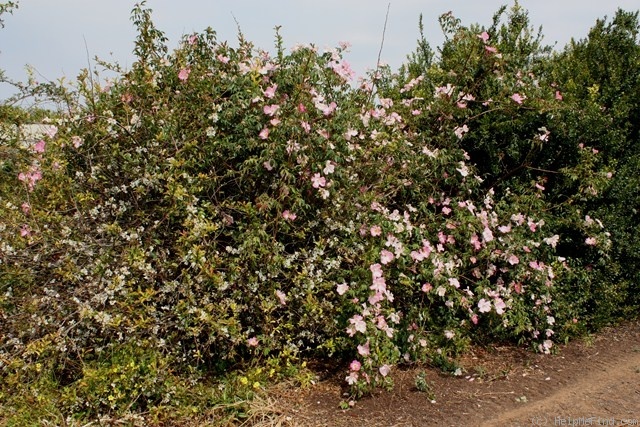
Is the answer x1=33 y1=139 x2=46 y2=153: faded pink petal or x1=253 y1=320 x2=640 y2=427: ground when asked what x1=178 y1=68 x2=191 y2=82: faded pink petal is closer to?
x1=33 y1=139 x2=46 y2=153: faded pink petal

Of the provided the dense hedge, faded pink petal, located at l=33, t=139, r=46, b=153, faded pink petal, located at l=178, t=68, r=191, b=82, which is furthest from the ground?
faded pink petal, located at l=33, t=139, r=46, b=153

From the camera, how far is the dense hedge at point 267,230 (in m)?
3.32

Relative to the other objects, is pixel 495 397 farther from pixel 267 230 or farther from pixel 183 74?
pixel 183 74

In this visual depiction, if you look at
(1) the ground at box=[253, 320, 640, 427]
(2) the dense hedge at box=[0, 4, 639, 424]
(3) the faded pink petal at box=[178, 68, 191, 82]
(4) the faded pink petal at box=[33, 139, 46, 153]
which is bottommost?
(1) the ground at box=[253, 320, 640, 427]

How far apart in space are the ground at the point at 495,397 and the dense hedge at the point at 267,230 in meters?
0.15

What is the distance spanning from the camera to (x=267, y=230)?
11.9 ft

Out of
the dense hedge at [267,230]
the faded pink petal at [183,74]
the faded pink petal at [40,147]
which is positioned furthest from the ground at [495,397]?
the faded pink petal at [40,147]

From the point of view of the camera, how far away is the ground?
130 inches

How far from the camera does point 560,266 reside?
4492 mm

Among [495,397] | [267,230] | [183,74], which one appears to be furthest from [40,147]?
[495,397]

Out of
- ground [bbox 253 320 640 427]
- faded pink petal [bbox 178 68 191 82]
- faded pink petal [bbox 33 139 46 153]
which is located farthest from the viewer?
faded pink petal [bbox 33 139 46 153]

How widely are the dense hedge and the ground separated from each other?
15 centimetres

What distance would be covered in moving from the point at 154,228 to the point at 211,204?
36cm

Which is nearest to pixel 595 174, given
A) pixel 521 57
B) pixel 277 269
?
pixel 521 57
